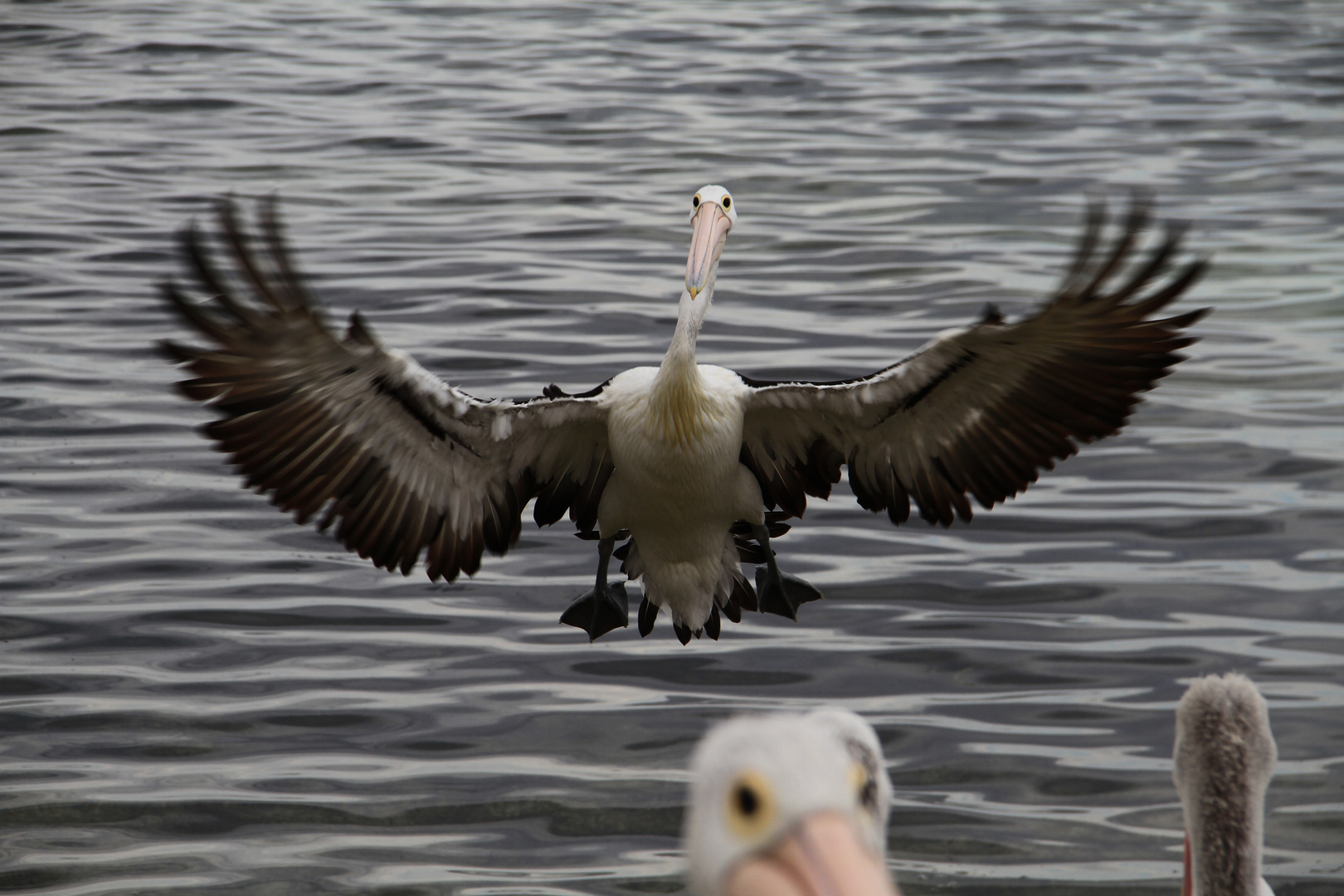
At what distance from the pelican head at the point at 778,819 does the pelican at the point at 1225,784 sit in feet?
6.42

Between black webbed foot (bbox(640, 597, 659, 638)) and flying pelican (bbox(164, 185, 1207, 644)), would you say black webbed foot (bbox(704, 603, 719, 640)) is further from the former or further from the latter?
black webbed foot (bbox(640, 597, 659, 638))

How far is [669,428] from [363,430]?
3.94 ft

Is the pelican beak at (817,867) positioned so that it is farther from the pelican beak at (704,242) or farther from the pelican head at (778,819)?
the pelican beak at (704,242)

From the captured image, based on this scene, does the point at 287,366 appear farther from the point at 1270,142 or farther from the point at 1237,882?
the point at 1270,142

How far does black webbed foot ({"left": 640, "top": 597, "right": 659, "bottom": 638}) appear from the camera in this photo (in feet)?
24.1

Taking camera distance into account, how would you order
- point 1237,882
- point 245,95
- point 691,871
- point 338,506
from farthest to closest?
point 245,95 < point 338,506 < point 1237,882 < point 691,871

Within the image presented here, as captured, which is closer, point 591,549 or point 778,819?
point 778,819

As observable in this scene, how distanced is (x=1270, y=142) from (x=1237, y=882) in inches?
570

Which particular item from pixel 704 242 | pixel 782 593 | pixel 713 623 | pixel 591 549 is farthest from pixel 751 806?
pixel 591 549

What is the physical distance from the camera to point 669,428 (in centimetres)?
641

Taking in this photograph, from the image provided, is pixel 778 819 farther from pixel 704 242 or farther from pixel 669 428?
pixel 704 242

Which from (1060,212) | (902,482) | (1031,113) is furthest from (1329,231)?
(902,482)

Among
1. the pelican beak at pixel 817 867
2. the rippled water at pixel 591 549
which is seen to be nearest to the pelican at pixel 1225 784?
the rippled water at pixel 591 549

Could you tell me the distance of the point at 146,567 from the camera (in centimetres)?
837
